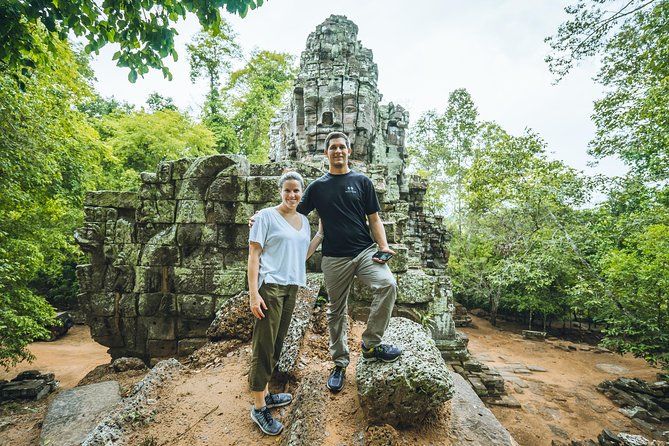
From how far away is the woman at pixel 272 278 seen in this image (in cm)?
226

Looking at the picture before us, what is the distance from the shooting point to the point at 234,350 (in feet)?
12.7

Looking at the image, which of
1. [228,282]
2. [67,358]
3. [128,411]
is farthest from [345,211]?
[67,358]

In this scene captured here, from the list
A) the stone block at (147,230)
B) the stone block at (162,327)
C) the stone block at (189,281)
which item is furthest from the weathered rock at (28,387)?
the stone block at (189,281)

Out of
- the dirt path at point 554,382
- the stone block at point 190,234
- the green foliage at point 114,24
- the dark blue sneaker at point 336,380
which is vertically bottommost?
the dirt path at point 554,382

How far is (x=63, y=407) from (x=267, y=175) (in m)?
4.37

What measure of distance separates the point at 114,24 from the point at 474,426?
16.1 feet

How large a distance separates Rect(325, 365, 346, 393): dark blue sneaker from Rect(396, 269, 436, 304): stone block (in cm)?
236

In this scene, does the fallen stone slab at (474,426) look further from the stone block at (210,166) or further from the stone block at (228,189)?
the stone block at (210,166)

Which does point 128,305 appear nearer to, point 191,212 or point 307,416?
point 191,212

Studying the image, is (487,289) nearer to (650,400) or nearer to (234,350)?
(650,400)

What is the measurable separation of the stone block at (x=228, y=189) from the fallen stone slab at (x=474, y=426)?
4412 millimetres

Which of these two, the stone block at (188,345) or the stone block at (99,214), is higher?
the stone block at (99,214)

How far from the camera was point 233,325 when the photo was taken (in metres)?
4.11

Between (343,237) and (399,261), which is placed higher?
(343,237)
